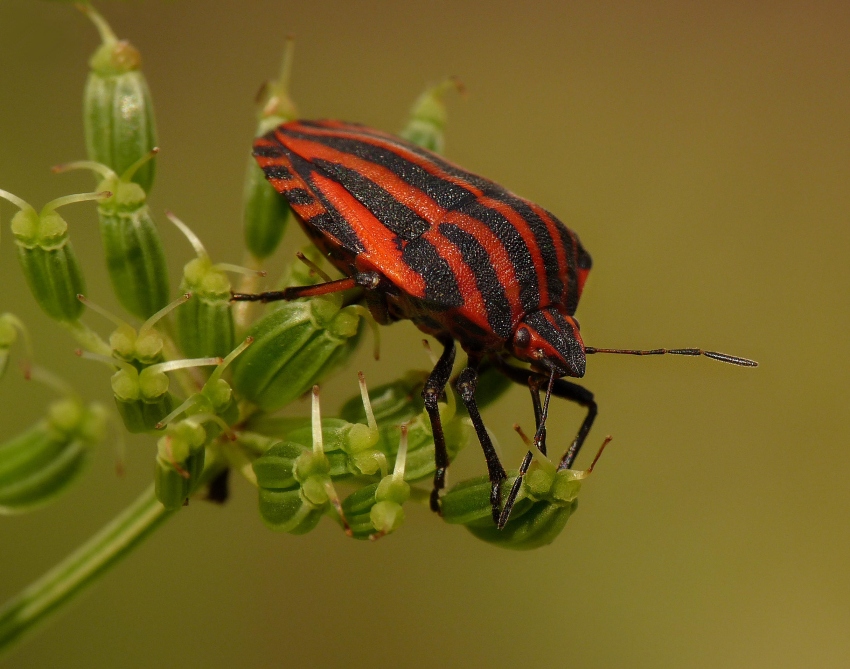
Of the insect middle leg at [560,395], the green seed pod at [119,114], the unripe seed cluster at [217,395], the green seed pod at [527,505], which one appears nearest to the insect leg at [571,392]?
the insect middle leg at [560,395]

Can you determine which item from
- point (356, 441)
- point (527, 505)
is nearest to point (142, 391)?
point (356, 441)

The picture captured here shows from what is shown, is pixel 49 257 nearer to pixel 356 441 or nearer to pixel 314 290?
pixel 314 290

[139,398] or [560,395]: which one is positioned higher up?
Result: [139,398]

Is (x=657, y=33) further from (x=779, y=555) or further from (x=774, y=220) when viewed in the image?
(x=779, y=555)

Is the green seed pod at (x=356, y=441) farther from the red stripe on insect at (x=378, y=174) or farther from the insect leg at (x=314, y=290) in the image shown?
the red stripe on insect at (x=378, y=174)

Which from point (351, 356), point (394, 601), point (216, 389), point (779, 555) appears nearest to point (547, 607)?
point (394, 601)

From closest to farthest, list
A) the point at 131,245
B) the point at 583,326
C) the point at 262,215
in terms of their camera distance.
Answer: the point at 131,245
the point at 262,215
the point at 583,326
